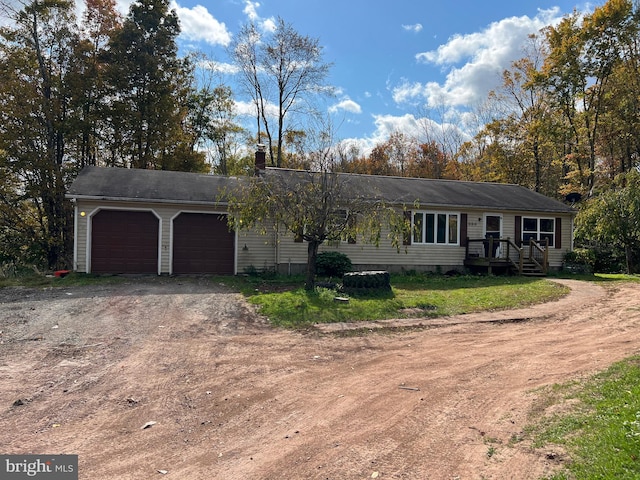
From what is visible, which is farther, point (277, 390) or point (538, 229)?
point (538, 229)

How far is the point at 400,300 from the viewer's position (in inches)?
434

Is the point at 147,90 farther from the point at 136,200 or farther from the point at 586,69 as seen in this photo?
the point at 586,69

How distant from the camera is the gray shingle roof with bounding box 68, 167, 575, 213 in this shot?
1477cm

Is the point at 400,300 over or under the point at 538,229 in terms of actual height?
under

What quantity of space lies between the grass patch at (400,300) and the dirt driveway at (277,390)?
2.57 feet

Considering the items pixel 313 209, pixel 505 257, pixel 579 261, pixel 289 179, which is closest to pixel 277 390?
pixel 313 209

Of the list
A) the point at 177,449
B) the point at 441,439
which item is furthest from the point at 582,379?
the point at 177,449

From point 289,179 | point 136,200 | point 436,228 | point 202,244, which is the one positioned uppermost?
point 289,179

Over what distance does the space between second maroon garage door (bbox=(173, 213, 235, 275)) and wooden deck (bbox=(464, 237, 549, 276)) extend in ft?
33.5

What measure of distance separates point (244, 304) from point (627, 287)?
12.6 m

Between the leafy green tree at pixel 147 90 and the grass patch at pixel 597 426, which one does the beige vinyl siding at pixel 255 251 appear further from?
the grass patch at pixel 597 426

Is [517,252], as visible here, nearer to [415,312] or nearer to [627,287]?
[627,287]

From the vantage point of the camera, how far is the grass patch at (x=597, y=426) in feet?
10.1

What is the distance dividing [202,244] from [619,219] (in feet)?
58.0
